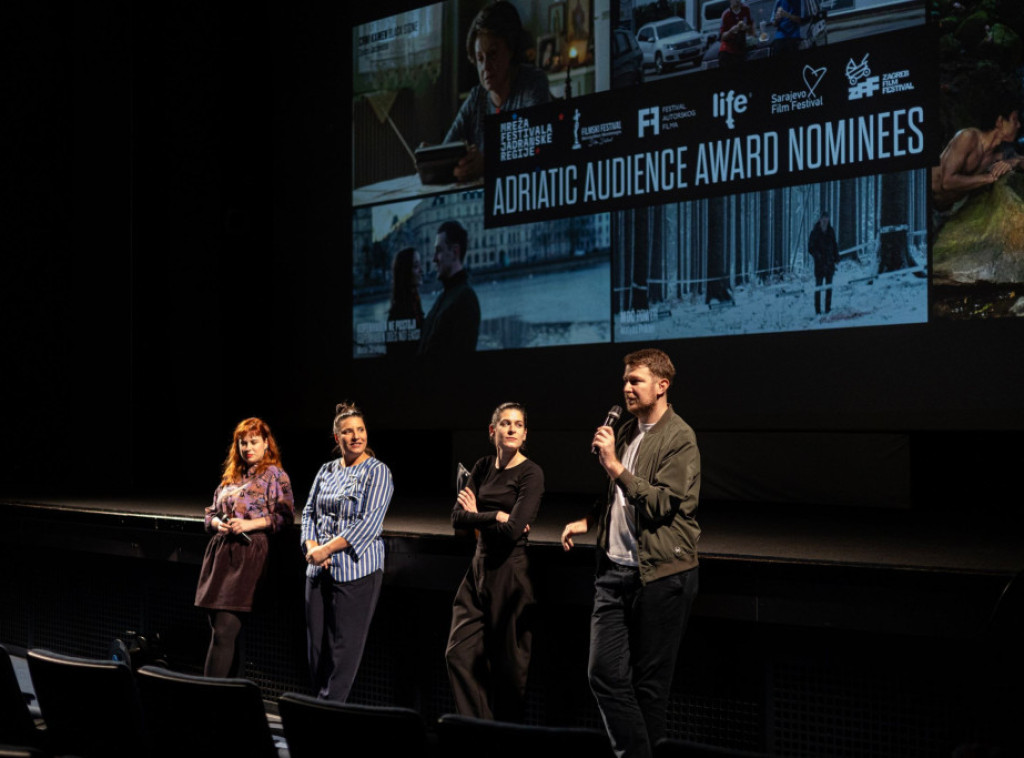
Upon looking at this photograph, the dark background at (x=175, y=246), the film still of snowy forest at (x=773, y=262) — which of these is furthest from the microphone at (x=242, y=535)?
the dark background at (x=175, y=246)

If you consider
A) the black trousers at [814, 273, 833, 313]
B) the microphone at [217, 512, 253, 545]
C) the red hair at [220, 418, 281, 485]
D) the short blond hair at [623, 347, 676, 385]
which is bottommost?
the microphone at [217, 512, 253, 545]

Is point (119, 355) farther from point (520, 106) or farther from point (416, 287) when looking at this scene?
point (520, 106)

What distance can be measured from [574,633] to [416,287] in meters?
4.31

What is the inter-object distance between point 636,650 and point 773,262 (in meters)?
3.69

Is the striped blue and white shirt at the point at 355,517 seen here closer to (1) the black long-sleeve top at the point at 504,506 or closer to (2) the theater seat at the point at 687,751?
(1) the black long-sleeve top at the point at 504,506

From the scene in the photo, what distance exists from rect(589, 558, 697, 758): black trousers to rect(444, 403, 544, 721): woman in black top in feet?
1.65

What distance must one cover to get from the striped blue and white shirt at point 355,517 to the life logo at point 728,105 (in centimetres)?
368

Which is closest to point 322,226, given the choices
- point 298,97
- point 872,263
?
point 298,97

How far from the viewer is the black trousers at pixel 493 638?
371cm

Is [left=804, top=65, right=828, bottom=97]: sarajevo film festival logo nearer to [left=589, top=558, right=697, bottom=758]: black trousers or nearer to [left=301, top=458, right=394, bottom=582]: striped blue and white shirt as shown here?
[left=301, top=458, right=394, bottom=582]: striped blue and white shirt

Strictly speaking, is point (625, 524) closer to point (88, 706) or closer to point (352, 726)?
point (352, 726)

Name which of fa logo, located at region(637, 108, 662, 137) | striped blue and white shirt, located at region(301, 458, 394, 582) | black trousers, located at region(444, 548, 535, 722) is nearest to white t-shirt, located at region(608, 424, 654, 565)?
black trousers, located at region(444, 548, 535, 722)

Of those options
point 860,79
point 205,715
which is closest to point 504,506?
point 205,715

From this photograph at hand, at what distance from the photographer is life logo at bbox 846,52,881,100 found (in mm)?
5926
